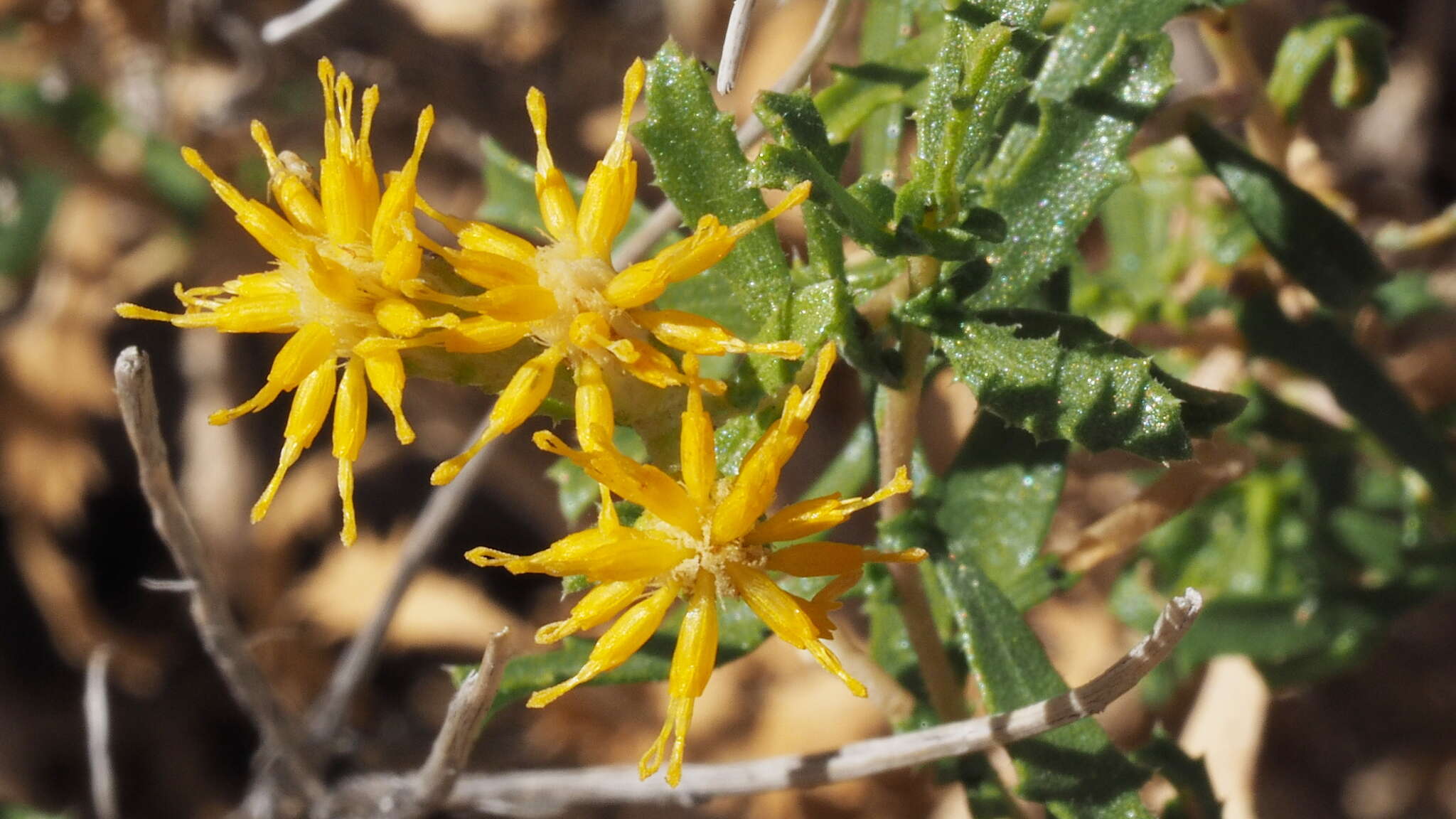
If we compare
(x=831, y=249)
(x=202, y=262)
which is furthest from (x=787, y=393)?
(x=202, y=262)

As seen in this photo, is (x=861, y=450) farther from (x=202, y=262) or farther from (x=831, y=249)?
(x=202, y=262)

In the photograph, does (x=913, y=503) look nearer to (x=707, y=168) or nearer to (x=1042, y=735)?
(x=1042, y=735)

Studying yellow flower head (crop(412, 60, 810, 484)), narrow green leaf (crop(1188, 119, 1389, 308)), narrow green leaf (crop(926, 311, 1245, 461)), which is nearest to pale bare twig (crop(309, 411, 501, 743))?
yellow flower head (crop(412, 60, 810, 484))

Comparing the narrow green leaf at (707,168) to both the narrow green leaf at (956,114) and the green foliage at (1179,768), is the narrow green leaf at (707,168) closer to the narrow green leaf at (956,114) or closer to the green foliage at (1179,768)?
the narrow green leaf at (956,114)

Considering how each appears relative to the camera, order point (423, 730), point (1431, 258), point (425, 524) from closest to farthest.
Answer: point (425, 524) → point (1431, 258) → point (423, 730)

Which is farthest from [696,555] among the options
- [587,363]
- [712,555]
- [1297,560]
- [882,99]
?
[1297,560]

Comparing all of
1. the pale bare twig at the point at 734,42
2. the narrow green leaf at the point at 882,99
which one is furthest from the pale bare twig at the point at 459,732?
the narrow green leaf at the point at 882,99

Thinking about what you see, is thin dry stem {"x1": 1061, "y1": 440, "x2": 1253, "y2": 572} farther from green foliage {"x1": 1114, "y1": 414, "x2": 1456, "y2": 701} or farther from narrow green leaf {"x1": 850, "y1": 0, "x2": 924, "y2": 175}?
narrow green leaf {"x1": 850, "y1": 0, "x2": 924, "y2": 175}
